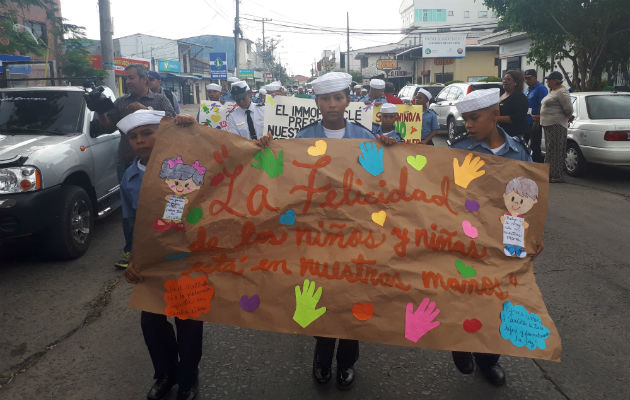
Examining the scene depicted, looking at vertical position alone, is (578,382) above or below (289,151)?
below

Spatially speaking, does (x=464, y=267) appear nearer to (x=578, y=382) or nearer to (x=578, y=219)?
(x=578, y=382)

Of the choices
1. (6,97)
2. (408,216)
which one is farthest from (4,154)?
→ (408,216)

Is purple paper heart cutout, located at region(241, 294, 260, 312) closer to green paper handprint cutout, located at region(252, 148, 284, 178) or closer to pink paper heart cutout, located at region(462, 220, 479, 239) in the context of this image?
green paper handprint cutout, located at region(252, 148, 284, 178)

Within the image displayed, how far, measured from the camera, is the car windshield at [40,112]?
5.82m

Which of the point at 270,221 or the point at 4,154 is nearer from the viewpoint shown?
the point at 270,221

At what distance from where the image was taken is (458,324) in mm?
2414

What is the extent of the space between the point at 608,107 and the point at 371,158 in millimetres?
8700

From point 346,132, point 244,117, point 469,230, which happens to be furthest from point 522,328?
point 244,117

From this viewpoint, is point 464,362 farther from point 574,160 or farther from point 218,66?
point 218,66

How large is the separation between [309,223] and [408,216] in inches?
20.3

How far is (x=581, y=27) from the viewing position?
1308cm

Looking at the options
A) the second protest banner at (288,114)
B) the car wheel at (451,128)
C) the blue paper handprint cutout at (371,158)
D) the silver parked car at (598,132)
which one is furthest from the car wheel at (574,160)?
the blue paper handprint cutout at (371,158)

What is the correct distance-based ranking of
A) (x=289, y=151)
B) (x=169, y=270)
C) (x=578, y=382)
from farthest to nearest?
(x=578, y=382), (x=289, y=151), (x=169, y=270)

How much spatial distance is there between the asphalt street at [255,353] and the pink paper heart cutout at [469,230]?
1028 millimetres
